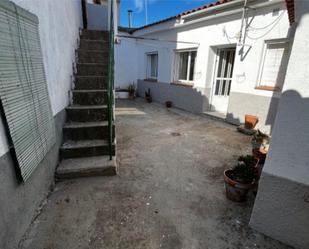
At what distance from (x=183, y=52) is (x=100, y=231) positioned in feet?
22.4

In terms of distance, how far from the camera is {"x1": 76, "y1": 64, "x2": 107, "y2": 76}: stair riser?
3.83 m

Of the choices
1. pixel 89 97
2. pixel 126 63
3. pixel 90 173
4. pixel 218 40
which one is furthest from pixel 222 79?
pixel 126 63

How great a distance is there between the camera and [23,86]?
5.52ft

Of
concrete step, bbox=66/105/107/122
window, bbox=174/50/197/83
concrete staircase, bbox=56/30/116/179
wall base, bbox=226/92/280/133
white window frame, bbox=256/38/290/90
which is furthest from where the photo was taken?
window, bbox=174/50/197/83

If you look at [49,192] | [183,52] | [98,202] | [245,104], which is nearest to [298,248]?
[98,202]

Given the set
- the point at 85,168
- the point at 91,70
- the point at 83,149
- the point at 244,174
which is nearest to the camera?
the point at 244,174

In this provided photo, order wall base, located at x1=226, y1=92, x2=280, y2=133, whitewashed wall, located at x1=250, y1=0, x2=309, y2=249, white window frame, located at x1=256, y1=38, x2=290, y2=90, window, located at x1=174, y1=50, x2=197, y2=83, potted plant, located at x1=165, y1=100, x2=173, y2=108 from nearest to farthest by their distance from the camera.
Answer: whitewashed wall, located at x1=250, y1=0, x2=309, y2=249 → white window frame, located at x1=256, y1=38, x2=290, y2=90 → wall base, located at x1=226, y1=92, x2=280, y2=133 → window, located at x1=174, y1=50, x2=197, y2=83 → potted plant, located at x1=165, y1=100, x2=173, y2=108

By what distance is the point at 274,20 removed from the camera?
4207 millimetres

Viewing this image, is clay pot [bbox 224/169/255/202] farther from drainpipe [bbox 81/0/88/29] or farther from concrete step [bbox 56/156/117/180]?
drainpipe [bbox 81/0/88/29]

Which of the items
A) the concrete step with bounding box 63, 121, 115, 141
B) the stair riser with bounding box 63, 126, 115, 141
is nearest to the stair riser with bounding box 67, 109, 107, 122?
the concrete step with bounding box 63, 121, 115, 141

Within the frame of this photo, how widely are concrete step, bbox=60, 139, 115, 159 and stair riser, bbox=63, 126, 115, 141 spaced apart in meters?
0.08

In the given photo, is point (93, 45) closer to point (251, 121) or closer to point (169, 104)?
point (169, 104)

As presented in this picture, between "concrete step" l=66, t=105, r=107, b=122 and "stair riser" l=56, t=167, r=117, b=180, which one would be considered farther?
"concrete step" l=66, t=105, r=107, b=122

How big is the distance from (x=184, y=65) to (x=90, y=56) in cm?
419
